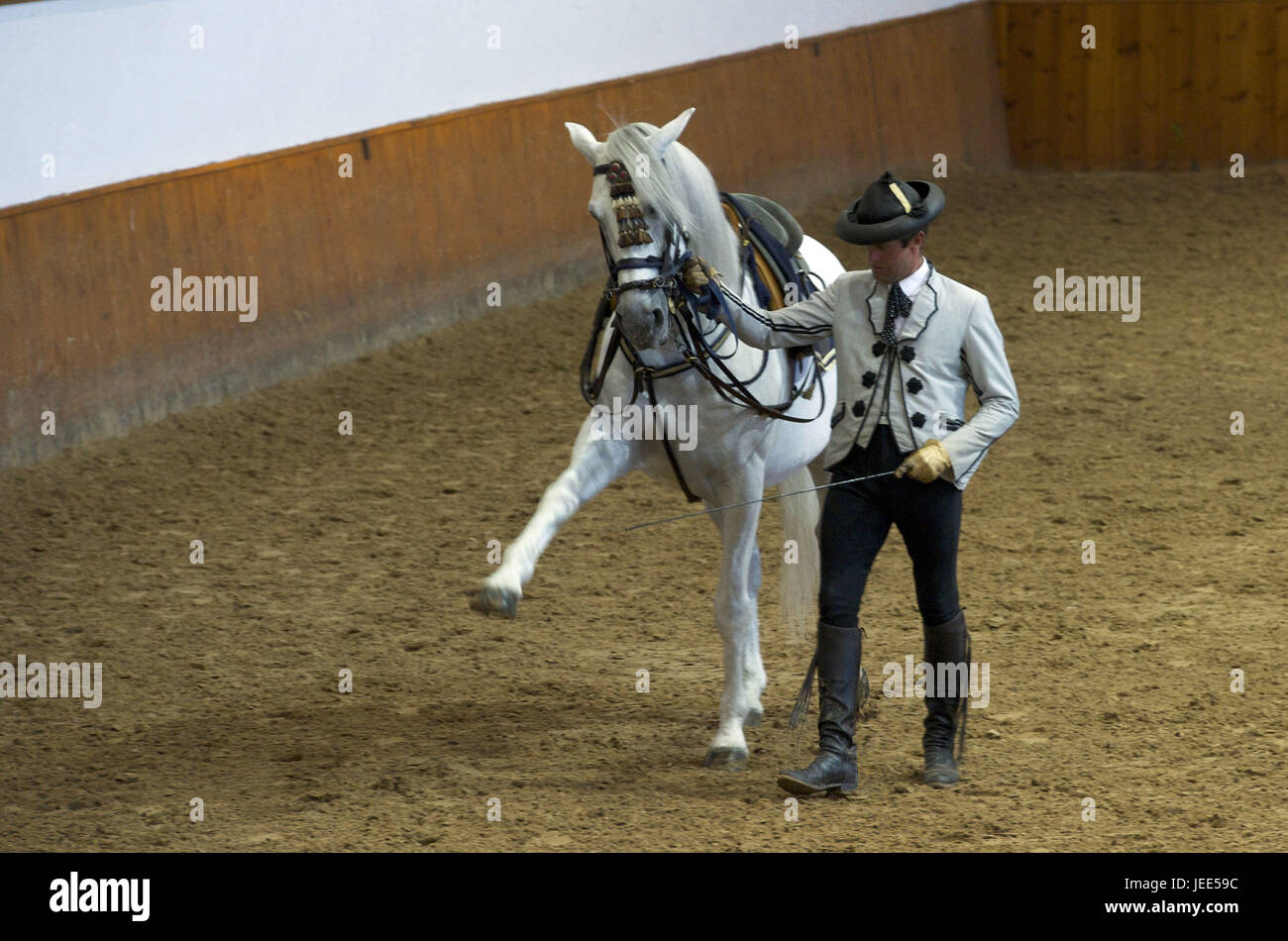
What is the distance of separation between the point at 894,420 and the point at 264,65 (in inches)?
236

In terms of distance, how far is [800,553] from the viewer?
19.2 feet

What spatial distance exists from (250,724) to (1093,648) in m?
2.94

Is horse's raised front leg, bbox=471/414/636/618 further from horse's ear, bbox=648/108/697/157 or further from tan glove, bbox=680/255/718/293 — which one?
horse's ear, bbox=648/108/697/157

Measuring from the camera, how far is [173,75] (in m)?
8.75

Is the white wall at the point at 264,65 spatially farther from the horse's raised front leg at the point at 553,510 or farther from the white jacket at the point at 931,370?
the white jacket at the point at 931,370

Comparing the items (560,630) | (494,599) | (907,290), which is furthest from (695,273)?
(560,630)

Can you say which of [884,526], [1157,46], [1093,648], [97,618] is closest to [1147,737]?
[1093,648]

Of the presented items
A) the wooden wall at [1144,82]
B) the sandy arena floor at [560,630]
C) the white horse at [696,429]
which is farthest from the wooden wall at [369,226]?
the white horse at [696,429]

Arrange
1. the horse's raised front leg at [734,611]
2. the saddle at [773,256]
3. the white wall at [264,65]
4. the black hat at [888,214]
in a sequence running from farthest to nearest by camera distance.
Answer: the white wall at [264,65] < the saddle at [773,256] < the horse's raised front leg at [734,611] < the black hat at [888,214]

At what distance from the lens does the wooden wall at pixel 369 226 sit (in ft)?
26.7

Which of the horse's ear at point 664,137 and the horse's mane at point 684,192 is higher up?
the horse's ear at point 664,137

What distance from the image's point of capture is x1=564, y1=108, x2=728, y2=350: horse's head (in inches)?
172

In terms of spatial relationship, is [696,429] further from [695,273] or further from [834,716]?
[834,716]

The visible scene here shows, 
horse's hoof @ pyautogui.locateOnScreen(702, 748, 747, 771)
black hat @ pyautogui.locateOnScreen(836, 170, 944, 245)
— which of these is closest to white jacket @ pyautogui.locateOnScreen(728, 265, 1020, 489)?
black hat @ pyautogui.locateOnScreen(836, 170, 944, 245)
